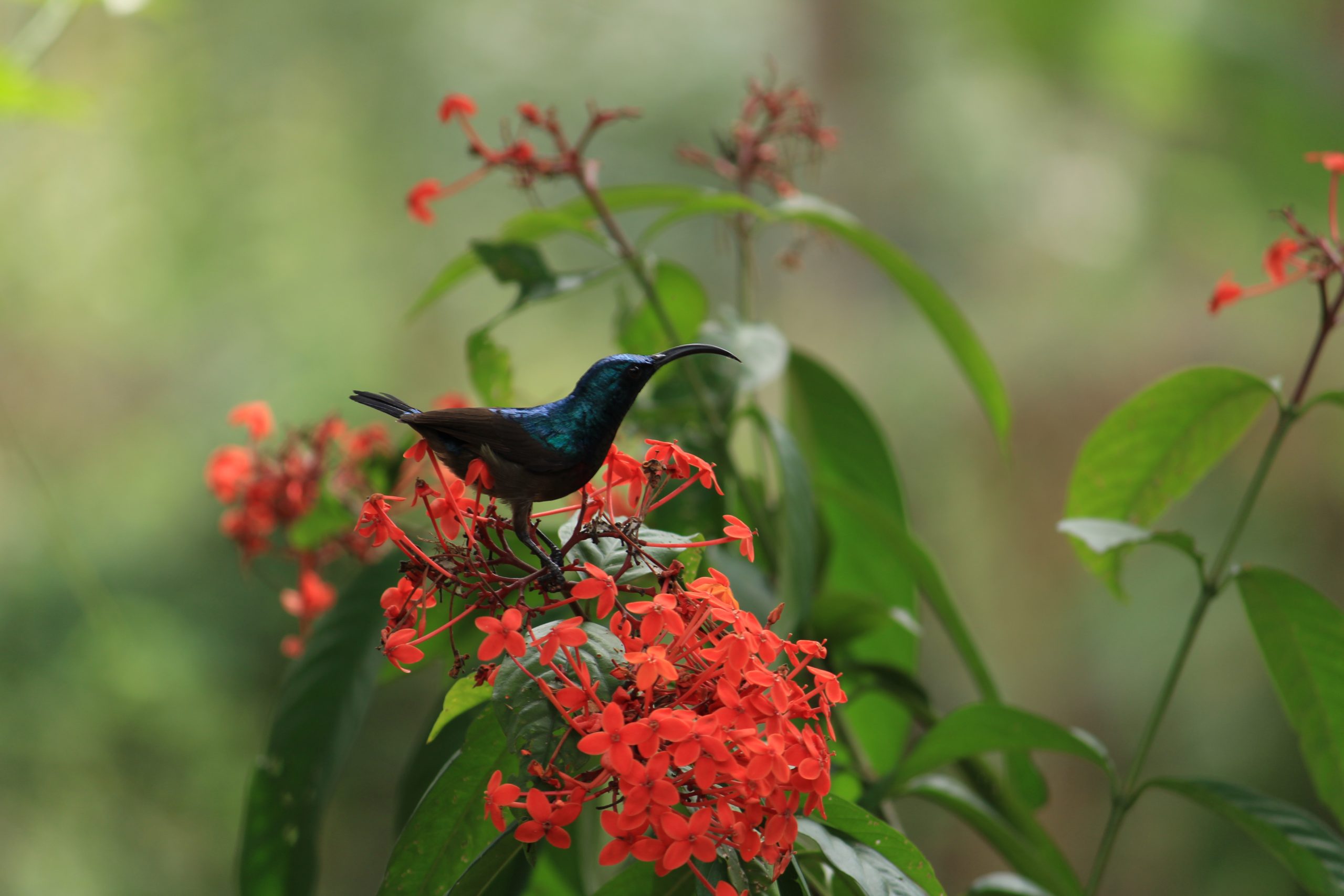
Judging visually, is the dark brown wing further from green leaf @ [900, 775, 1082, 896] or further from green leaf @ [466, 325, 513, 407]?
green leaf @ [900, 775, 1082, 896]

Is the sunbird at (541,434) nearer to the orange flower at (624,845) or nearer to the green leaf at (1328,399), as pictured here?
the orange flower at (624,845)

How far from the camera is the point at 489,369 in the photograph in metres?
0.84

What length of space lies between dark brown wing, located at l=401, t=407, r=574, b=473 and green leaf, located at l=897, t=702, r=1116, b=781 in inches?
17.6

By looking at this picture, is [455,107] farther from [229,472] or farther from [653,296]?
[229,472]

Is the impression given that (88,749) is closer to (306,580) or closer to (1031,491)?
(306,580)

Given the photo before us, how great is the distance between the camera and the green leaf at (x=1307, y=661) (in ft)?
2.56

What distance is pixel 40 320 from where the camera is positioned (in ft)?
9.09

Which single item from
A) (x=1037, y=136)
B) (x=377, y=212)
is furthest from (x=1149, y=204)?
(x=377, y=212)

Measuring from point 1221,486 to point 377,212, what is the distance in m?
2.54

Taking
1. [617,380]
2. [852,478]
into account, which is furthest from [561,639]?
[852,478]

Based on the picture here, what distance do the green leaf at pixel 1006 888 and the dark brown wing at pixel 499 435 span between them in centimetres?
61

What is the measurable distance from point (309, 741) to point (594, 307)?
2301 millimetres

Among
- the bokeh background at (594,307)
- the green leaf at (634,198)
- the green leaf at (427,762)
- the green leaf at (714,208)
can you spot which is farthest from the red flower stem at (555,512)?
the bokeh background at (594,307)

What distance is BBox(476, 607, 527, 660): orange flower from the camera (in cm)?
40
